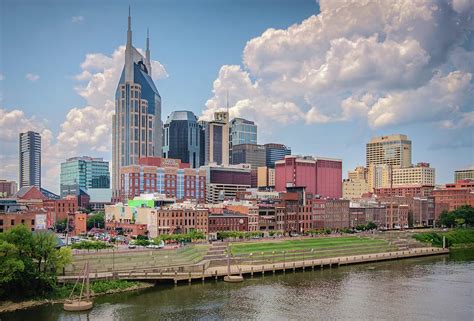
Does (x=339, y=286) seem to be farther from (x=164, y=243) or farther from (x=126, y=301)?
(x=164, y=243)

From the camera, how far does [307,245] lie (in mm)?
125875

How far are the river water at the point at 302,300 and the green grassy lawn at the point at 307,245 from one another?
15.6 m

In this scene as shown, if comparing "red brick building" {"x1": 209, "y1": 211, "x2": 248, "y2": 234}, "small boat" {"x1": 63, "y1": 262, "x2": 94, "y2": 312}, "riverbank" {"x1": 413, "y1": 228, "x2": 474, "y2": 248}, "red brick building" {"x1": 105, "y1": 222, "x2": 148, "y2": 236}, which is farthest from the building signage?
"riverbank" {"x1": 413, "y1": 228, "x2": 474, "y2": 248}

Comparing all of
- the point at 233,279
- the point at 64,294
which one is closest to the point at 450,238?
the point at 233,279

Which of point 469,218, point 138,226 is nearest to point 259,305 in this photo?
point 138,226

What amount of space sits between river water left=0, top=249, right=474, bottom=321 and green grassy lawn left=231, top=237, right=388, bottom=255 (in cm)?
1558

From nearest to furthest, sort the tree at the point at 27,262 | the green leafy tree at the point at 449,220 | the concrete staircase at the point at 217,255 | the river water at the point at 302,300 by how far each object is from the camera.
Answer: the river water at the point at 302,300, the tree at the point at 27,262, the concrete staircase at the point at 217,255, the green leafy tree at the point at 449,220

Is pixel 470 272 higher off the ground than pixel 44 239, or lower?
lower

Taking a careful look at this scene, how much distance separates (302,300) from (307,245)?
1994 inches

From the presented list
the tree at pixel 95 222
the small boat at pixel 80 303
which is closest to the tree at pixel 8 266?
the small boat at pixel 80 303

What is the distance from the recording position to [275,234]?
149375 millimetres

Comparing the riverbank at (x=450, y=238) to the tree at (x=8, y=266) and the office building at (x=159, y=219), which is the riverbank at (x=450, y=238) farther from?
the tree at (x=8, y=266)

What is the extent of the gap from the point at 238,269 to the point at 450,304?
35.0 meters

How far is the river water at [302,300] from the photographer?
220ft
